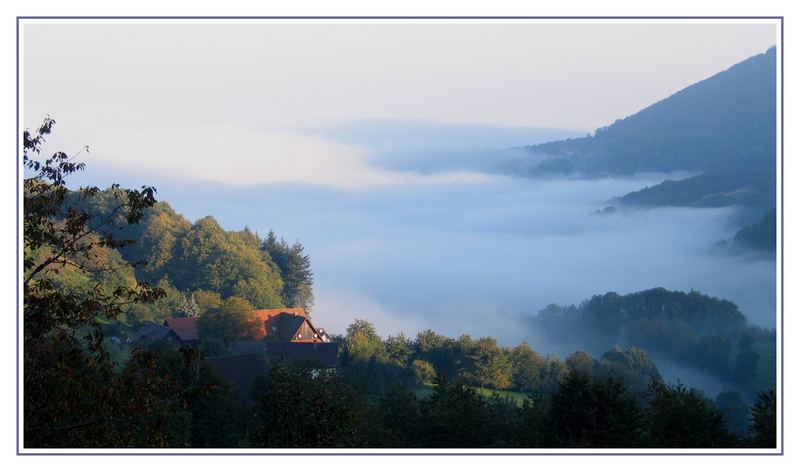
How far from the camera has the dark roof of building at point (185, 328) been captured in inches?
1257

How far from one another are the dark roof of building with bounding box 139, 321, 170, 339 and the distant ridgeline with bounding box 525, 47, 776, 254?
613 inches

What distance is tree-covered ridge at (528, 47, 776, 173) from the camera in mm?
30422

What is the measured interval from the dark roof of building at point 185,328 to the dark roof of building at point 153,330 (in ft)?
0.90

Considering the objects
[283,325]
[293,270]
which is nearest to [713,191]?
[283,325]

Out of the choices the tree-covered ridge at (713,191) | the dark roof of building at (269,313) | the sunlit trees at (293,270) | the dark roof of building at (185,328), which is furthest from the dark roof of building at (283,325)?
the tree-covered ridge at (713,191)

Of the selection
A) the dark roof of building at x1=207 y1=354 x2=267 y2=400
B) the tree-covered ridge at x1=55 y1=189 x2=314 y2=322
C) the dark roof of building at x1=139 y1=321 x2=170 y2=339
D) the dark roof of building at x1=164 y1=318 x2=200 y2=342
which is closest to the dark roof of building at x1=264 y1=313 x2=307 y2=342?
the tree-covered ridge at x1=55 y1=189 x2=314 y2=322

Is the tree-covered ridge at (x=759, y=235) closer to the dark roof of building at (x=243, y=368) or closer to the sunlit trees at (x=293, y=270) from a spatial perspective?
the dark roof of building at (x=243, y=368)

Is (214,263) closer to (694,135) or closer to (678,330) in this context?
(678,330)

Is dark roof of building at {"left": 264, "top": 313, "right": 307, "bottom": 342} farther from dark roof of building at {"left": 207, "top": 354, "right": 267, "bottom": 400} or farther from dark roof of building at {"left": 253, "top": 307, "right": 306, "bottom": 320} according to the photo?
dark roof of building at {"left": 207, "top": 354, "right": 267, "bottom": 400}

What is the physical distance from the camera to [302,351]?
94.6 ft

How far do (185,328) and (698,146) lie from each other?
2133 centimetres
